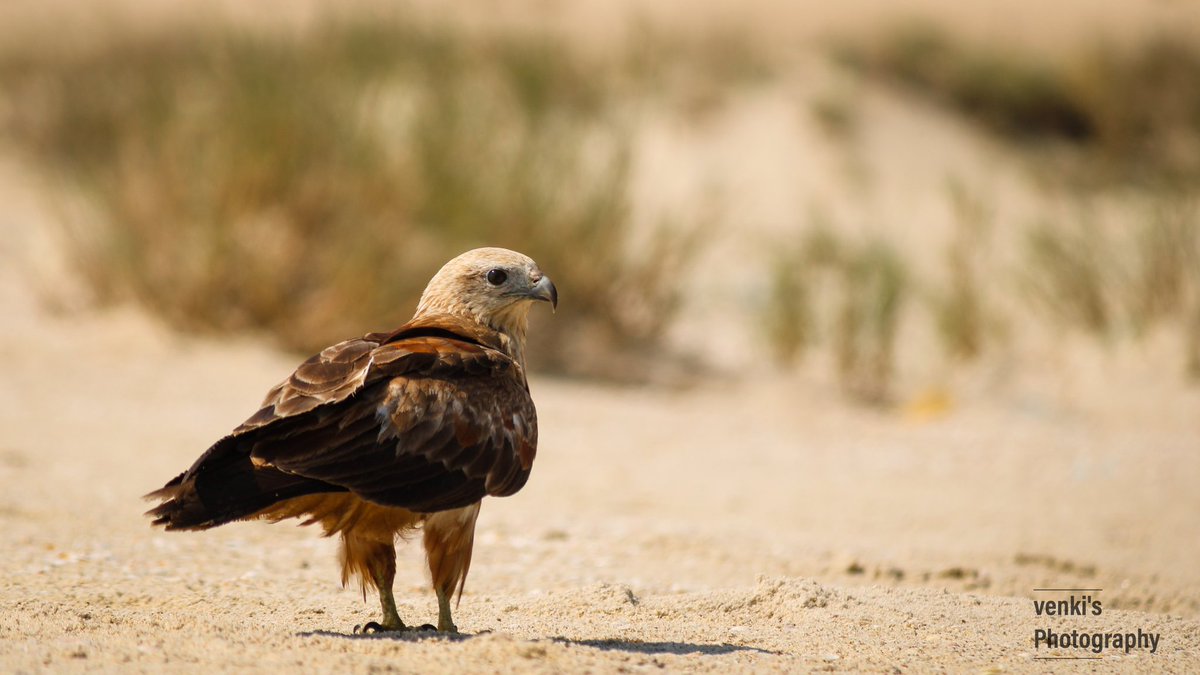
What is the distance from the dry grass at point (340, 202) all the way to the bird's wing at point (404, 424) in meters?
7.15

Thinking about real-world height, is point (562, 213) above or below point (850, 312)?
above

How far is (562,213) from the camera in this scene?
499 inches

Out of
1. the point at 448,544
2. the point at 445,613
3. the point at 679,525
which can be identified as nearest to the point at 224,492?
the point at 448,544

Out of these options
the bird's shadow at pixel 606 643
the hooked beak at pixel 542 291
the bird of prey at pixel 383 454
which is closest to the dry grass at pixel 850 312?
the hooked beak at pixel 542 291

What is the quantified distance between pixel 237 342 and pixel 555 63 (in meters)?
7.81

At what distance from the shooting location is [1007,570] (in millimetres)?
6445

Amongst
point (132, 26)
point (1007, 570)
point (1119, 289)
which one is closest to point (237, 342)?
point (1007, 570)

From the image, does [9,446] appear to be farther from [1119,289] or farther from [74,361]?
[1119,289]

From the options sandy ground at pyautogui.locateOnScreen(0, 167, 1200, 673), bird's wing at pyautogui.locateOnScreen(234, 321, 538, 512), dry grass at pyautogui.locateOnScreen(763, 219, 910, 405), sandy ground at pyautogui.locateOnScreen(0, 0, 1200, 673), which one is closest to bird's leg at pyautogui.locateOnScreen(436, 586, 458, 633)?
sandy ground at pyautogui.locateOnScreen(0, 167, 1200, 673)

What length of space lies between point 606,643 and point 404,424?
39.8 inches

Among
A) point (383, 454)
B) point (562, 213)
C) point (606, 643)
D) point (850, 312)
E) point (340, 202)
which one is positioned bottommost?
point (606, 643)

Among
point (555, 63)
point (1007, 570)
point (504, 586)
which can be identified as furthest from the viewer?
point (555, 63)

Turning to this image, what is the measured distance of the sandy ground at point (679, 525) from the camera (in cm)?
430

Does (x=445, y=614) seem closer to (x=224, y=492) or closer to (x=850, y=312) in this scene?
(x=224, y=492)
